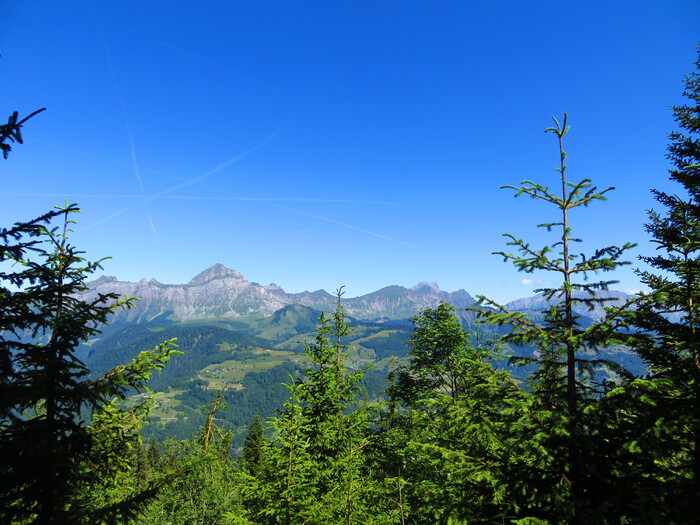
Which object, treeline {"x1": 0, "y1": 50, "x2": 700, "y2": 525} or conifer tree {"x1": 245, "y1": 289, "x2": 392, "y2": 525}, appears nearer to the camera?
treeline {"x1": 0, "y1": 50, "x2": 700, "y2": 525}

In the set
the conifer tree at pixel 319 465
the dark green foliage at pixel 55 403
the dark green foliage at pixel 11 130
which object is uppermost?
the dark green foliage at pixel 11 130

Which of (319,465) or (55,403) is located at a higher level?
(55,403)

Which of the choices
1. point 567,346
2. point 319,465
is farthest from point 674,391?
point 319,465

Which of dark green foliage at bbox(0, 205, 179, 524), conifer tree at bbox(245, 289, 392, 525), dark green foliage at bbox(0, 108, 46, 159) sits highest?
dark green foliage at bbox(0, 108, 46, 159)

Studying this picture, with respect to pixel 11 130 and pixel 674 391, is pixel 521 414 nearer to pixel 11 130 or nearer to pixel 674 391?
pixel 674 391

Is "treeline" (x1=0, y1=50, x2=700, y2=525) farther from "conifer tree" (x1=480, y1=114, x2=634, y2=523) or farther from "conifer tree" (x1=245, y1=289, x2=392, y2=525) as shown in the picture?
"conifer tree" (x1=245, y1=289, x2=392, y2=525)

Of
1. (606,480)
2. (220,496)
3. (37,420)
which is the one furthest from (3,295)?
(220,496)

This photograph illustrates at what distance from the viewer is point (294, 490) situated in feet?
33.2

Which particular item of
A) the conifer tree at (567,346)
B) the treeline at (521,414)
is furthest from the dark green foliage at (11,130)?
the conifer tree at (567,346)

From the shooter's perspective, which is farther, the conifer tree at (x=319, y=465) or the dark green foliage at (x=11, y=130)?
the conifer tree at (x=319, y=465)

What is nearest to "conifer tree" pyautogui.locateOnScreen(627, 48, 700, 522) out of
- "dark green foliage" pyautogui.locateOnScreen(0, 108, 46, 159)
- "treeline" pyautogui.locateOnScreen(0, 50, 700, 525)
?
"treeline" pyautogui.locateOnScreen(0, 50, 700, 525)

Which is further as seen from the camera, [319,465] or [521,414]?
[319,465]

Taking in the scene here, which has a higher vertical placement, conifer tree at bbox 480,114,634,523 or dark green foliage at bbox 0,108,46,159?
dark green foliage at bbox 0,108,46,159

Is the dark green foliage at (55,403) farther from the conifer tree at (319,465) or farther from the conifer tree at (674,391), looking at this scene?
the conifer tree at (674,391)
